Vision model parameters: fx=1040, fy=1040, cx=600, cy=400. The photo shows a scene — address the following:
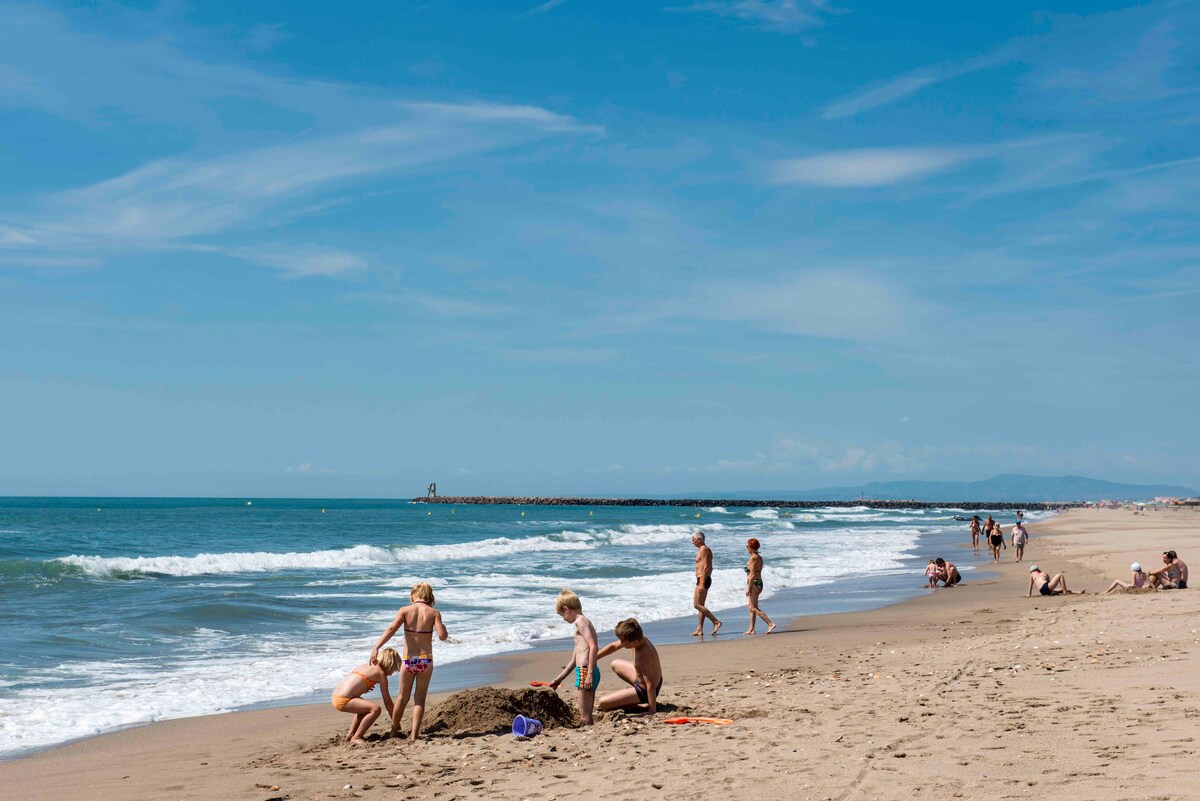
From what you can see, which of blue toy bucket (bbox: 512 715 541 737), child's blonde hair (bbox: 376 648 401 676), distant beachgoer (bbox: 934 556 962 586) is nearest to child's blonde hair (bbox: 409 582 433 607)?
child's blonde hair (bbox: 376 648 401 676)

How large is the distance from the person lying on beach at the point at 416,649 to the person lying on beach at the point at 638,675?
1390 mm

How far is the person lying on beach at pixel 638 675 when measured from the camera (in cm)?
861

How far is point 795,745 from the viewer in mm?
7082

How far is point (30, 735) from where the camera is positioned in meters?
8.91

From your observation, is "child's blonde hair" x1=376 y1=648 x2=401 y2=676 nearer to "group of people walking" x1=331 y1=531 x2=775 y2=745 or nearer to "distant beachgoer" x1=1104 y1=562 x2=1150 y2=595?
"group of people walking" x1=331 y1=531 x2=775 y2=745

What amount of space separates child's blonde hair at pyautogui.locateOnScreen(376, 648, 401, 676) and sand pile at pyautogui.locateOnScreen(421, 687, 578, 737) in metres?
0.51

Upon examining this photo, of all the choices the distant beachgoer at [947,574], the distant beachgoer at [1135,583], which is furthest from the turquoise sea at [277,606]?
the distant beachgoer at [1135,583]

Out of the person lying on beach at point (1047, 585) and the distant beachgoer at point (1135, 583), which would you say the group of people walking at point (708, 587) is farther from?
the distant beachgoer at point (1135, 583)

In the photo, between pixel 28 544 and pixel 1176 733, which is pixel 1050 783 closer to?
pixel 1176 733

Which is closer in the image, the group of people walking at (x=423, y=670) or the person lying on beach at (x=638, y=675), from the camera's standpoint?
the group of people walking at (x=423, y=670)

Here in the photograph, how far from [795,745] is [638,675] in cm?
190

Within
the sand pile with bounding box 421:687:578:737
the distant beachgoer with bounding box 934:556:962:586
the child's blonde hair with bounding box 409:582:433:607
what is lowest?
the distant beachgoer with bounding box 934:556:962:586

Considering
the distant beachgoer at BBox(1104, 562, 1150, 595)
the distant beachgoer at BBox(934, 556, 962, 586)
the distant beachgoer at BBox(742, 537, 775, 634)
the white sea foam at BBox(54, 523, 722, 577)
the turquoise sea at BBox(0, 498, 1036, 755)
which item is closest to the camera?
the turquoise sea at BBox(0, 498, 1036, 755)

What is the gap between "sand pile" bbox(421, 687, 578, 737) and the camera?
8.21m
